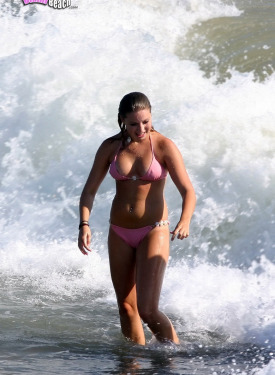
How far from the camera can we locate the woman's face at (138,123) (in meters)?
5.14

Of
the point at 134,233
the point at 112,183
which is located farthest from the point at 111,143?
the point at 112,183

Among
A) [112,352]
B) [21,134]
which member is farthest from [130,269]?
[21,134]

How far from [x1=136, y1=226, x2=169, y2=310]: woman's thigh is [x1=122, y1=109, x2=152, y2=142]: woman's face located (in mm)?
598

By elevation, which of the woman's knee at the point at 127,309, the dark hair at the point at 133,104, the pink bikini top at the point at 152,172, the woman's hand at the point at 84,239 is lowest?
the woman's knee at the point at 127,309

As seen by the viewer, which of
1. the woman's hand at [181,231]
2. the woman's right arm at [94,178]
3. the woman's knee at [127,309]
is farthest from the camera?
the woman's knee at [127,309]

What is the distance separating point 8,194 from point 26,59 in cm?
263

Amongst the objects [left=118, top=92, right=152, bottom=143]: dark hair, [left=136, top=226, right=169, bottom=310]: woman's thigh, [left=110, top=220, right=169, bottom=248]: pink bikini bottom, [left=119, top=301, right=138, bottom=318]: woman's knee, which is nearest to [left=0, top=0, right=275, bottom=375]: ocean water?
[left=119, top=301, right=138, bottom=318]: woman's knee

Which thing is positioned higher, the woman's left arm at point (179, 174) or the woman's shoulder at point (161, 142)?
the woman's shoulder at point (161, 142)

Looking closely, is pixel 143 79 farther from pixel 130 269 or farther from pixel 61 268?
pixel 130 269

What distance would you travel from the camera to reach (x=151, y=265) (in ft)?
17.1

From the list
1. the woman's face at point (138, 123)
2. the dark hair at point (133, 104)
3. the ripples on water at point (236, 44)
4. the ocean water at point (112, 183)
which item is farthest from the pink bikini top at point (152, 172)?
the ripples on water at point (236, 44)

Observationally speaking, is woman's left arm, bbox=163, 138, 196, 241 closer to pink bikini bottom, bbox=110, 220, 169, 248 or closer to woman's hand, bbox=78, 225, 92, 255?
pink bikini bottom, bbox=110, 220, 169, 248

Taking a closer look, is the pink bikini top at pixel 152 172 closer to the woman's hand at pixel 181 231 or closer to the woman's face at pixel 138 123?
the woman's face at pixel 138 123

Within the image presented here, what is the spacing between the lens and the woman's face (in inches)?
202
